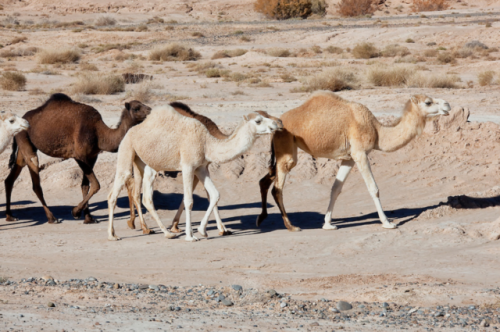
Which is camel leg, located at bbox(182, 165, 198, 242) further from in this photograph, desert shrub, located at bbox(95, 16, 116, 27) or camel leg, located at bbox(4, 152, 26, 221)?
desert shrub, located at bbox(95, 16, 116, 27)

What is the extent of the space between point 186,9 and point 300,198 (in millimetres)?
65937

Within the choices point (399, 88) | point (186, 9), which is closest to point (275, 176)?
point (399, 88)

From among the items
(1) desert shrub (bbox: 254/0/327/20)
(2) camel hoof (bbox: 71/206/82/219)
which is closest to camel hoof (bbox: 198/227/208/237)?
(2) camel hoof (bbox: 71/206/82/219)

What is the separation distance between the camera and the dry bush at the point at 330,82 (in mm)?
24312

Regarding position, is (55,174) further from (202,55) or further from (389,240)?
(202,55)

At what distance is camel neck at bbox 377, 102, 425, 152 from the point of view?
10.3 meters

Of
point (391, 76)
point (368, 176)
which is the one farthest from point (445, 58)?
point (368, 176)

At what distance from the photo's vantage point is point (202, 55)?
1575 inches

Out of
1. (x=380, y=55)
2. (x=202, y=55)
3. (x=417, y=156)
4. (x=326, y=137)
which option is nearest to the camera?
(x=326, y=137)

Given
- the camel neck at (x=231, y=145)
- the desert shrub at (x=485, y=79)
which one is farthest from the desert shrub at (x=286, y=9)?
the camel neck at (x=231, y=145)

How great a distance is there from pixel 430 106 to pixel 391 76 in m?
15.1

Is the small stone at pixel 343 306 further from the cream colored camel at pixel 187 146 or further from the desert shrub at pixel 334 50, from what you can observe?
the desert shrub at pixel 334 50

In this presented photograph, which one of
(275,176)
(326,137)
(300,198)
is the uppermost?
(326,137)

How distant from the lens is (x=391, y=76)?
24.9m
